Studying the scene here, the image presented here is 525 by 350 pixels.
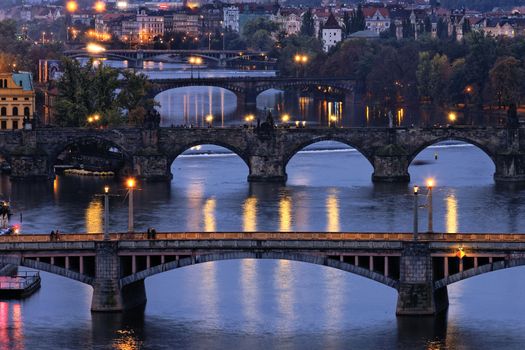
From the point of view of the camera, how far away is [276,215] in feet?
419

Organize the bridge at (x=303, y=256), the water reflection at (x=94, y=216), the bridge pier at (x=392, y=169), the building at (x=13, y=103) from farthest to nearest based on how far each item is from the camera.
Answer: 1. the building at (x=13, y=103)
2. the bridge pier at (x=392, y=169)
3. the water reflection at (x=94, y=216)
4. the bridge at (x=303, y=256)

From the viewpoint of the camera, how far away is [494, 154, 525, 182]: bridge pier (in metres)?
147

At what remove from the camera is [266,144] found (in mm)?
147500

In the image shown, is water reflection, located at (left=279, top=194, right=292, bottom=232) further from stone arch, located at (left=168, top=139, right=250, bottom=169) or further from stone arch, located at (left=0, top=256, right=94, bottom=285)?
stone arch, located at (left=0, top=256, right=94, bottom=285)

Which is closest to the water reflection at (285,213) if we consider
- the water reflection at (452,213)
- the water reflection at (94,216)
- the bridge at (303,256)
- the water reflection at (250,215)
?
the water reflection at (250,215)

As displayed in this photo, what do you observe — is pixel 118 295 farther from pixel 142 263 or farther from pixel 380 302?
pixel 380 302

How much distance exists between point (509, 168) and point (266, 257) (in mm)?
58980

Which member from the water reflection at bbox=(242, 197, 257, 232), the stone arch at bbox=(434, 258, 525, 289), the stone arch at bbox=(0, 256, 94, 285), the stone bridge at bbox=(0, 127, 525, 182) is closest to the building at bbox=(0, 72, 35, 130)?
the stone bridge at bbox=(0, 127, 525, 182)

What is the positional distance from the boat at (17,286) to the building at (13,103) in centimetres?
6622

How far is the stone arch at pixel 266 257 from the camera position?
9025 centimetres

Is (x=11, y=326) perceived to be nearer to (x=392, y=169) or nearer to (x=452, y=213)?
(x=452, y=213)

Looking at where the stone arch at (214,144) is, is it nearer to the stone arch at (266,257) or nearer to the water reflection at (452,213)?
the water reflection at (452,213)

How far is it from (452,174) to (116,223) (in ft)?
123

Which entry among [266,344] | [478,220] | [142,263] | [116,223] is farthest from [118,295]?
[478,220]
